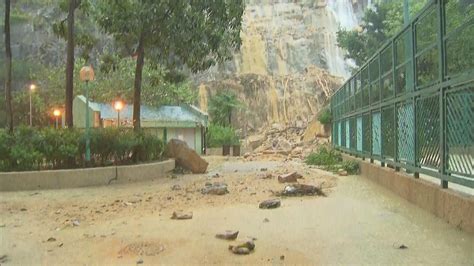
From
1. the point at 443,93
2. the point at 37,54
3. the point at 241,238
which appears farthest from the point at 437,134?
the point at 37,54

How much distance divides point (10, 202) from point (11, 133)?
11.0ft

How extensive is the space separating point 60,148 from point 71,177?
0.79 metres

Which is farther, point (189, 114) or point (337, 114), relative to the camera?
point (189, 114)

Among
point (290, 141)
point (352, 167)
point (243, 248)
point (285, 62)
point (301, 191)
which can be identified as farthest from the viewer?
point (285, 62)

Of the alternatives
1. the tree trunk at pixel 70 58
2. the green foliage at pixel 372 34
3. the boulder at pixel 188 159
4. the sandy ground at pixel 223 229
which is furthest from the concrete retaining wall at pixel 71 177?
the green foliage at pixel 372 34

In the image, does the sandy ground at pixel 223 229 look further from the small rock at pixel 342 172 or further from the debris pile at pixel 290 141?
the debris pile at pixel 290 141

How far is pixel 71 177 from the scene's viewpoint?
10781mm

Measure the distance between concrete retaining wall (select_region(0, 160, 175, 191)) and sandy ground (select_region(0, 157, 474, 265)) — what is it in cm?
166

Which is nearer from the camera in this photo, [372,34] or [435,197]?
[435,197]

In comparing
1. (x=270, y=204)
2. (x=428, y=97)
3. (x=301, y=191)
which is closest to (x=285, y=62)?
(x=301, y=191)

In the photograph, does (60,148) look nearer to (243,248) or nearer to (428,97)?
(243,248)

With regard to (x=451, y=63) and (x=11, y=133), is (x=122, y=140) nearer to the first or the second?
(x=11, y=133)

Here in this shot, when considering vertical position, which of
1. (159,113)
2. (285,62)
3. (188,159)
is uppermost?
(285,62)

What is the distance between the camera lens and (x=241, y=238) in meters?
4.83
